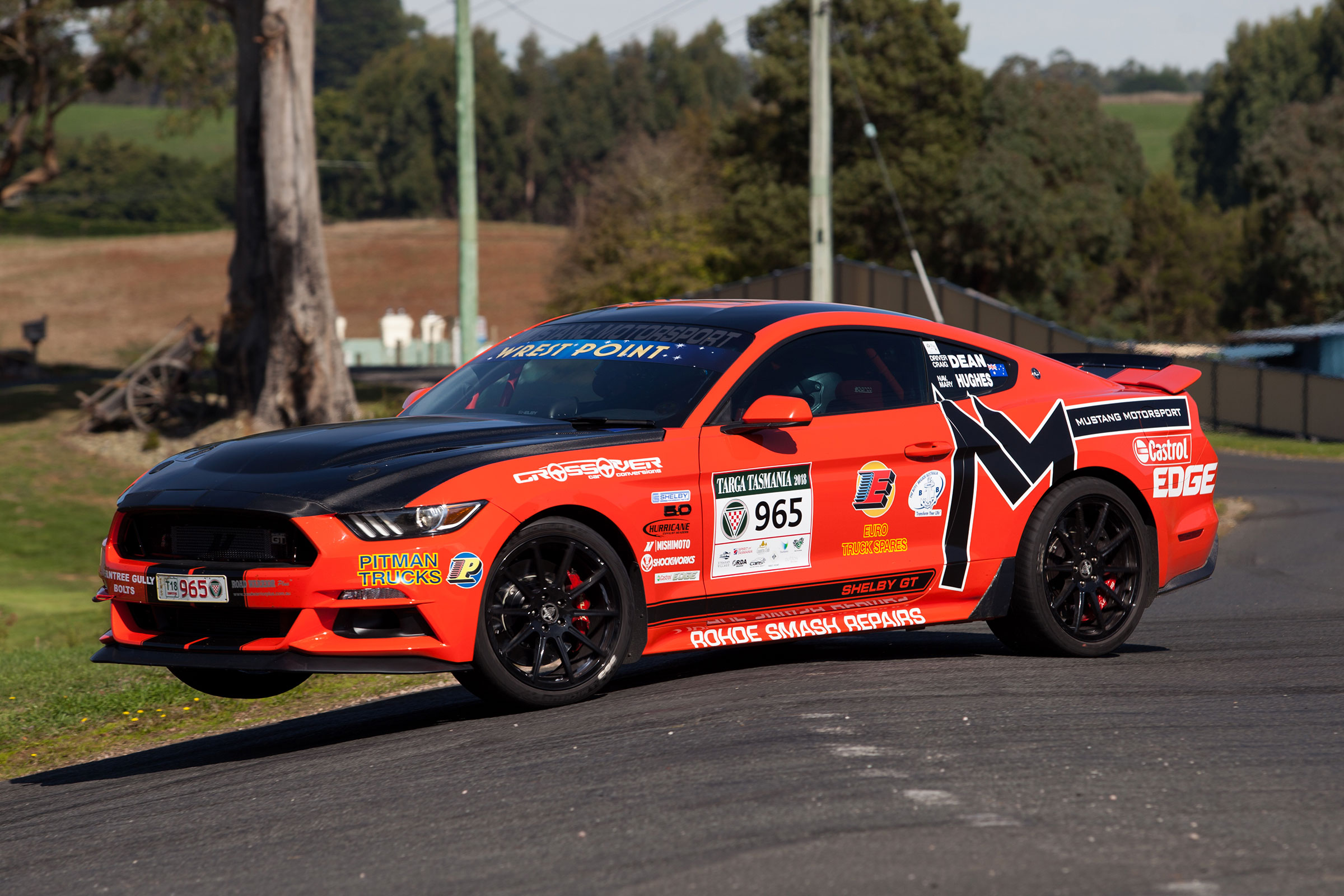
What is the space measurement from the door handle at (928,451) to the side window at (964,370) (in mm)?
294

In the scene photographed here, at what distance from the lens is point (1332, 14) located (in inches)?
4889

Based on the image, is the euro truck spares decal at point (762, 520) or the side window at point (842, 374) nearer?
the euro truck spares decal at point (762, 520)

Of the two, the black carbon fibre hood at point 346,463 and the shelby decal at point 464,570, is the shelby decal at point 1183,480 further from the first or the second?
the shelby decal at point 464,570

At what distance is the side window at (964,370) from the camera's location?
Answer: 7.52 metres

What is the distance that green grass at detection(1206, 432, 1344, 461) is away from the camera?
31484 millimetres

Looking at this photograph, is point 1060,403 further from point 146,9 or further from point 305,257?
point 146,9

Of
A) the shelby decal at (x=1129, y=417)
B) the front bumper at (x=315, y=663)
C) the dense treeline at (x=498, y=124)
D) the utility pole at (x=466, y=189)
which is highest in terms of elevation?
the dense treeline at (x=498, y=124)

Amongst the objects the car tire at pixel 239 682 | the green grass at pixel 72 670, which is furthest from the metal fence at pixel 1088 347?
the car tire at pixel 239 682

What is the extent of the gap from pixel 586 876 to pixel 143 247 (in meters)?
110

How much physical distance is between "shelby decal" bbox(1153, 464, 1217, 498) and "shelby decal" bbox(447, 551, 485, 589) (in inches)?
147

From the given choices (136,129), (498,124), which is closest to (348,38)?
(136,129)

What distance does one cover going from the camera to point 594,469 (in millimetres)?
6305

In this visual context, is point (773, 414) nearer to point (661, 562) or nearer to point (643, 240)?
point (661, 562)

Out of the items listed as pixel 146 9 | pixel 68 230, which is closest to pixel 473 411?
pixel 146 9
